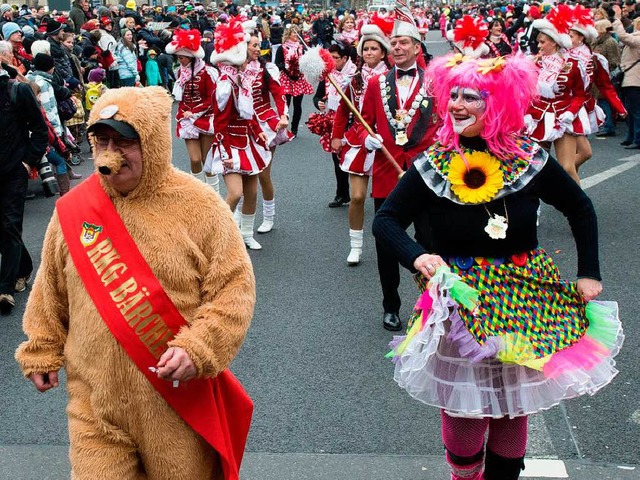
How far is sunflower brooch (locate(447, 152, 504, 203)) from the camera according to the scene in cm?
330

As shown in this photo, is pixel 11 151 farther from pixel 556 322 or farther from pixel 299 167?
pixel 299 167

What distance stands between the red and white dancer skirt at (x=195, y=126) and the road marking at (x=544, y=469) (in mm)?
5822

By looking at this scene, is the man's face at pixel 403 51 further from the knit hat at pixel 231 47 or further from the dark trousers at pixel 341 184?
the dark trousers at pixel 341 184

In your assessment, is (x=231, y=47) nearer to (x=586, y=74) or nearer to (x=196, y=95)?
(x=196, y=95)

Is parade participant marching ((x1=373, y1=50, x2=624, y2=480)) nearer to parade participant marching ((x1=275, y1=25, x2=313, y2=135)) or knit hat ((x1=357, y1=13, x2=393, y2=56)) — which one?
knit hat ((x1=357, y1=13, x2=393, y2=56))

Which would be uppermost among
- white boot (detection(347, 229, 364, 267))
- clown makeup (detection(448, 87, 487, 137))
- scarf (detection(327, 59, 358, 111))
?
clown makeup (detection(448, 87, 487, 137))

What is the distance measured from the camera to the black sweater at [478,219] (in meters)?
3.32

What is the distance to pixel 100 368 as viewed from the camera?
289 cm

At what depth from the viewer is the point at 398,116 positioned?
593 centimetres

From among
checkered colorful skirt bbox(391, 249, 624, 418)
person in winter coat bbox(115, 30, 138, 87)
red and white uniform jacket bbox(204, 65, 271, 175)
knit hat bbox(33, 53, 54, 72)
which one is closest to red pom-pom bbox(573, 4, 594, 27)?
red and white uniform jacket bbox(204, 65, 271, 175)

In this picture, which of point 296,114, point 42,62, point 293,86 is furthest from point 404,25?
point 296,114

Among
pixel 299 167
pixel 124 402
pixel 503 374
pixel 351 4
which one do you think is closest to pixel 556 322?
pixel 503 374

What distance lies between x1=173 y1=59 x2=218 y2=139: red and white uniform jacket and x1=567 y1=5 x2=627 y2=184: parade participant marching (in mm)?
3638

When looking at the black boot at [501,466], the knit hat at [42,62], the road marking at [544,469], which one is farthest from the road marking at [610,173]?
the black boot at [501,466]
